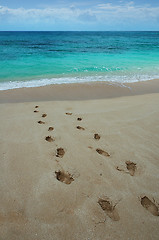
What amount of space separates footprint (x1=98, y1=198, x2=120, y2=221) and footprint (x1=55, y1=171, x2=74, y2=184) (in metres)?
0.62

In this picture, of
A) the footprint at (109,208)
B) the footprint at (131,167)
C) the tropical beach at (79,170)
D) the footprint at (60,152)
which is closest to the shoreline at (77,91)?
the tropical beach at (79,170)

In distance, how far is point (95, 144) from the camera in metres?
3.51

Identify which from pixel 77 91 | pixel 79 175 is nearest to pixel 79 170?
pixel 79 175

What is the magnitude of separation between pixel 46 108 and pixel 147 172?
3.69 meters

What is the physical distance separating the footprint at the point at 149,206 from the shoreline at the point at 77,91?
4567 millimetres

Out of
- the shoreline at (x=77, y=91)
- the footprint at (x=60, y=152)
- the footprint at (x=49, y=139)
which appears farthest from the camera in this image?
the shoreline at (x=77, y=91)

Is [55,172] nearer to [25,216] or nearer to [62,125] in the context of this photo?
[25,216]

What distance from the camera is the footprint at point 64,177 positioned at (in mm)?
2657

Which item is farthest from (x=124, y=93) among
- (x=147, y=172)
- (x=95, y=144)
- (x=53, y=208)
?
(x=53, y=208)

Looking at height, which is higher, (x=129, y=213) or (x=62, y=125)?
(x=62, y=125)

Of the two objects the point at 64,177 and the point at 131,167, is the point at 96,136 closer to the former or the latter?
the point at 131,167

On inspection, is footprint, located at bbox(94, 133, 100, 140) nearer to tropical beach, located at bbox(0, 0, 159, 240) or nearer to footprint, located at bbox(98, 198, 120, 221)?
tropical beach, located at bbox(0, 0, 159, 240)

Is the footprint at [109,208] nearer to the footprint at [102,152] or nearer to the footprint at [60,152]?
the footprint at [102,152]

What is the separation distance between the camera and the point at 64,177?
2721 mm
